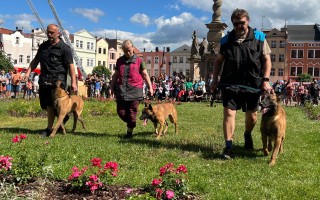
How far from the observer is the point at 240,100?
6992mm

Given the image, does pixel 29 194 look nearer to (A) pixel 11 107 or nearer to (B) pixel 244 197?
(B) pixel 244 197

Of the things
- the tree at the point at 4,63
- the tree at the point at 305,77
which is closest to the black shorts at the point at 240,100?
the tree at the point at 4,63

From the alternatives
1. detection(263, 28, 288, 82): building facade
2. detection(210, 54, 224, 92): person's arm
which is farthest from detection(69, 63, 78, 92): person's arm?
detection(263, 28, 288, 82): building facade

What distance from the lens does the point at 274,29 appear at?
294 feet

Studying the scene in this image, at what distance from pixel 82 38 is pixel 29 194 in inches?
3613

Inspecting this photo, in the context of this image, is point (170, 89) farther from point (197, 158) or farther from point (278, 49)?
point (278, 49)

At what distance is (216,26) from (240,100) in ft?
76.8

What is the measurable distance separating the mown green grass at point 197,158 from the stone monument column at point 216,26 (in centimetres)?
1987

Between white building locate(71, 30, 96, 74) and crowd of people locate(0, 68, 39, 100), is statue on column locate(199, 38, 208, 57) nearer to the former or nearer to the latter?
crowd of people locate(0, 68, 39, 100)

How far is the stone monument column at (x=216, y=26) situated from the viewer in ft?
97.2

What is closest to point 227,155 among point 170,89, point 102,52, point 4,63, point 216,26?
point 170,89

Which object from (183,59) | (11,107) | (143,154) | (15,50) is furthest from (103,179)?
(183,59)

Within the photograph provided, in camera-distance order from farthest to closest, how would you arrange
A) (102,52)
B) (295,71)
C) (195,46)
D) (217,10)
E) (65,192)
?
(102,52) → (295,71) → (195,46) → (217,10) → (65,192)

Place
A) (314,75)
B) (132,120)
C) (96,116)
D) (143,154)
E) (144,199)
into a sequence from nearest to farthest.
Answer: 1. (144,199)
2. (143,154)
3. (132,120)
4. (96,116)
5. (314,75)
